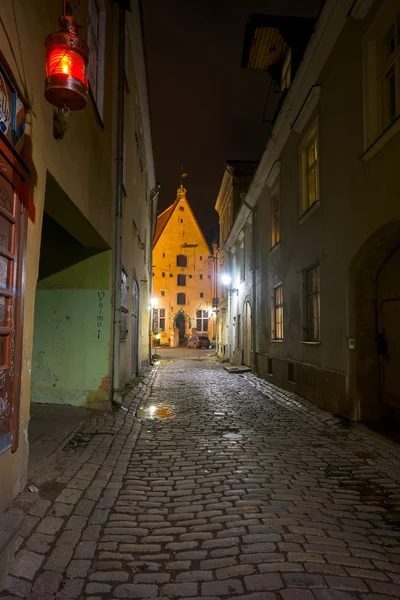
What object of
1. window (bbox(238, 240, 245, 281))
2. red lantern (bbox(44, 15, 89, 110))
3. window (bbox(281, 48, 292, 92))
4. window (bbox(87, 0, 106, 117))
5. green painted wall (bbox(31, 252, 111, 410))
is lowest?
green painted wall (bbox(31, 252, 111, 410))

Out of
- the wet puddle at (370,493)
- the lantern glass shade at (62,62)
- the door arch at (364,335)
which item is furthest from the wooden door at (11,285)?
the door arch at (364,335)

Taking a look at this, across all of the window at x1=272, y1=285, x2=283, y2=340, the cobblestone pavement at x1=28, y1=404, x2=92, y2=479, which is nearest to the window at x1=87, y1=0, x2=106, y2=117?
the cobblestone pavement at x1=28, y1=404, x2=92, y2=479

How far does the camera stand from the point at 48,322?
7984mm

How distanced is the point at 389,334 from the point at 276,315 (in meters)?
6.03

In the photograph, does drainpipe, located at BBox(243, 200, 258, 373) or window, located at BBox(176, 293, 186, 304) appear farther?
window, located at BBox(176, 293, 186, 304)

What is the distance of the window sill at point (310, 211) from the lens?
8675 millimetres

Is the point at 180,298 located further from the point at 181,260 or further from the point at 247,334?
the point at 247,334

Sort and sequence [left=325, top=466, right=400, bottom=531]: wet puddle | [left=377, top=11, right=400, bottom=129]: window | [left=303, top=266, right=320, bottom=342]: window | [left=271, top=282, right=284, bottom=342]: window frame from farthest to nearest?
[left=271, top=282, right=284, bottom=342]: window frame, [left=303, top=266, right=320, bottom=342]: window, [left=377, top=11, right=400, bottom=129]: window, [left=325, top=466, right=400, bottom=531]: wet puddle

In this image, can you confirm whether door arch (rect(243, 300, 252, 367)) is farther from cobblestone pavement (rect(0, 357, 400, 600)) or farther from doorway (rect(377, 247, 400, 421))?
cobblestone pavement (rect(0, 357, 400, 600))

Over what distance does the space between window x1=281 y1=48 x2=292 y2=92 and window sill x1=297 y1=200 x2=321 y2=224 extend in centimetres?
441

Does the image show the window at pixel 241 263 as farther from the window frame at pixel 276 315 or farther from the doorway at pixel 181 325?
the doorway at pixel 181 325

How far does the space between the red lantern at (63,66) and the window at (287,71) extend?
9.29m

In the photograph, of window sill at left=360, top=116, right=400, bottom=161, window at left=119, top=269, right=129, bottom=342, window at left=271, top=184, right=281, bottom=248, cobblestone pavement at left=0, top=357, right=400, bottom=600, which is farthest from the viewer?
window at left=271, top=184, right=281, bottom=248

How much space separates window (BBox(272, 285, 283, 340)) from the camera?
12.5 m
